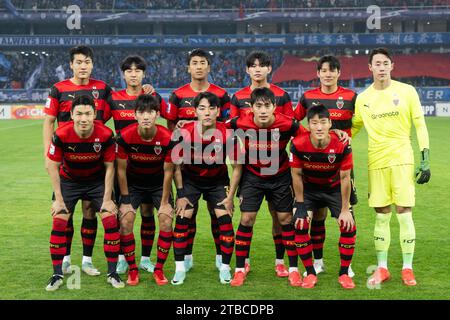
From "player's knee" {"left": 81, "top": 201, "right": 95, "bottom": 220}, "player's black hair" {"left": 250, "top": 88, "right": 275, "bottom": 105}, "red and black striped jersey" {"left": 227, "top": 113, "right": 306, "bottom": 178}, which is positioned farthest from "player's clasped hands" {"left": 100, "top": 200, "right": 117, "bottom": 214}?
"player's black hair" {"left": 250, "top": 88, "right": 275, "bottom": 105}

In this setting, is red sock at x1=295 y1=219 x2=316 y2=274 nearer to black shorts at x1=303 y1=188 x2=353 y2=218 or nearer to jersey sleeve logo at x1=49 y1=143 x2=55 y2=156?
black shorts at x1=303 y1=188 x2=353 y2=218

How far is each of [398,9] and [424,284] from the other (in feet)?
124

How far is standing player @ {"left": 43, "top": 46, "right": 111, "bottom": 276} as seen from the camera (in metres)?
6.66

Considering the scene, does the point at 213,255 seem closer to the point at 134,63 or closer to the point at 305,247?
the point at 305,247

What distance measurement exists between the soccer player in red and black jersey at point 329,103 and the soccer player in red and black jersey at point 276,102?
0.23 meters

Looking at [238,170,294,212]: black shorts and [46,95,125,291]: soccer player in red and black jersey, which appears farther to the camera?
[238,170,294,212]: black shorts

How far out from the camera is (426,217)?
9430 millimetres

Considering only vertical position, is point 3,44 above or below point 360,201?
above

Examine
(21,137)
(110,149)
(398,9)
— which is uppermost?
(398,9)

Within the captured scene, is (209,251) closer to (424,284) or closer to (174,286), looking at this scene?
(174,286)

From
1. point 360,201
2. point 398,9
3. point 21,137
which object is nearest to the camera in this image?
point 360,201

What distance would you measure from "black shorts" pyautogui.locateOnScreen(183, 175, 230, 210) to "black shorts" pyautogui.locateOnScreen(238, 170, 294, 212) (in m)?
0.23

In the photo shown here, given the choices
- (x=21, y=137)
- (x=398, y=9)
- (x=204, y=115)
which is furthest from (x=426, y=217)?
(x=398, y=9)

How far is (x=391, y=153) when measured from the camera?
624 cm
